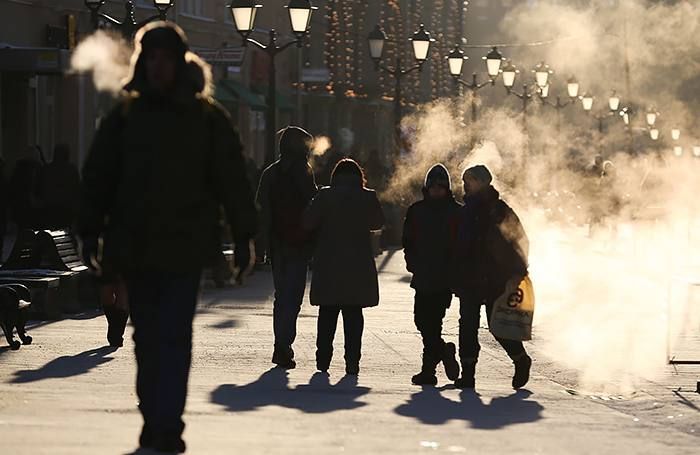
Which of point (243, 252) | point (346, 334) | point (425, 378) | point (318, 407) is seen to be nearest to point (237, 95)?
point (346, 334)

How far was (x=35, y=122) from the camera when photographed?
39.5m

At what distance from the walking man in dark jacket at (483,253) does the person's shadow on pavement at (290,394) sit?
2.99 feet

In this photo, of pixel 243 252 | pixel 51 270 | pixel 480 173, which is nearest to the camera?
pixel 243 252

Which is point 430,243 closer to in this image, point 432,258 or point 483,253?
point 432,258

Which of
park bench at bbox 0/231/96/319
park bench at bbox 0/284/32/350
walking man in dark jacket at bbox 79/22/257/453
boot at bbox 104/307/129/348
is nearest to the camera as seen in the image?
A: walking man in dark jacket at bbox 79/22/257/453

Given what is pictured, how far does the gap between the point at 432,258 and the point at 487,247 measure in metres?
0.46

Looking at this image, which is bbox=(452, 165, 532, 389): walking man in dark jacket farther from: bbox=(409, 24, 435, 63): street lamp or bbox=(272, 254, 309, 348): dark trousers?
bbox=(409, 24, 435, 63): street lamp

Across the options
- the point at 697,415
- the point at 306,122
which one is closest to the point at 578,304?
the point at 697,415

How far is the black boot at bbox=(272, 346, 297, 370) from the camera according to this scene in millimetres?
14352

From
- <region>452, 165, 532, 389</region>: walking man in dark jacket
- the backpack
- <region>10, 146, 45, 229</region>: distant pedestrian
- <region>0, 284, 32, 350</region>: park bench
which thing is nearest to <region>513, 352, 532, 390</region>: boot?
<region>452, 165, 532, 389</region>: walking man in dark jacket

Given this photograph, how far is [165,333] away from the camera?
8.22 meters

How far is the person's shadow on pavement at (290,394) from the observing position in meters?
11.3

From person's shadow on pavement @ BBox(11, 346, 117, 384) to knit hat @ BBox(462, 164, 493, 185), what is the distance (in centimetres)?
279

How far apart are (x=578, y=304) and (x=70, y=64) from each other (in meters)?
14.3
